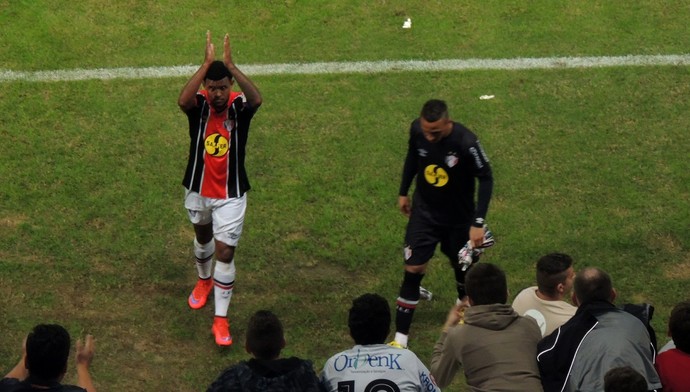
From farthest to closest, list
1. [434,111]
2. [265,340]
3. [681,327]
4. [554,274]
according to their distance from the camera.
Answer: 1. [434,111]
2. [554,274]
3. [681,327]
4. [265,340]

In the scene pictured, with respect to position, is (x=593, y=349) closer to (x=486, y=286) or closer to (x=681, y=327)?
(x=681, y=327)

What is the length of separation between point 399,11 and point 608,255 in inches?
195

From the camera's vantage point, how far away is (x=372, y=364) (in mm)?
6684

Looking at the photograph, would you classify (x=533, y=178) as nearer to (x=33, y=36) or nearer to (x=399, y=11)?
(x=399, y=11)

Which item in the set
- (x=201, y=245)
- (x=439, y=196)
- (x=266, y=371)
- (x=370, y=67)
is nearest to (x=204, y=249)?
(x=201, y=245)

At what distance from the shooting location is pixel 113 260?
10812mm

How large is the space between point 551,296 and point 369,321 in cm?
162

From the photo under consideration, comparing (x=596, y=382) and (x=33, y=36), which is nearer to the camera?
(x=596, y=382)

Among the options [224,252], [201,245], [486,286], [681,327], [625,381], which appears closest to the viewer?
[625,381]

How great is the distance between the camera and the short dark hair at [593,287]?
7.23m

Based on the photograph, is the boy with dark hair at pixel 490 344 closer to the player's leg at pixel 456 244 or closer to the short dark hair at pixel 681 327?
the short dark hair at pixel 681 327

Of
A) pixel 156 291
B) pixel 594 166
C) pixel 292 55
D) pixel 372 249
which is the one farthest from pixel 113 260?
pixel 594 166

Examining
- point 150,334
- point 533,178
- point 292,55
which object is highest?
point 292,55

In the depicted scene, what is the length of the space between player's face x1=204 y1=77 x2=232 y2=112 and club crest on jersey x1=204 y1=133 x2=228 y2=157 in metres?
0.28
